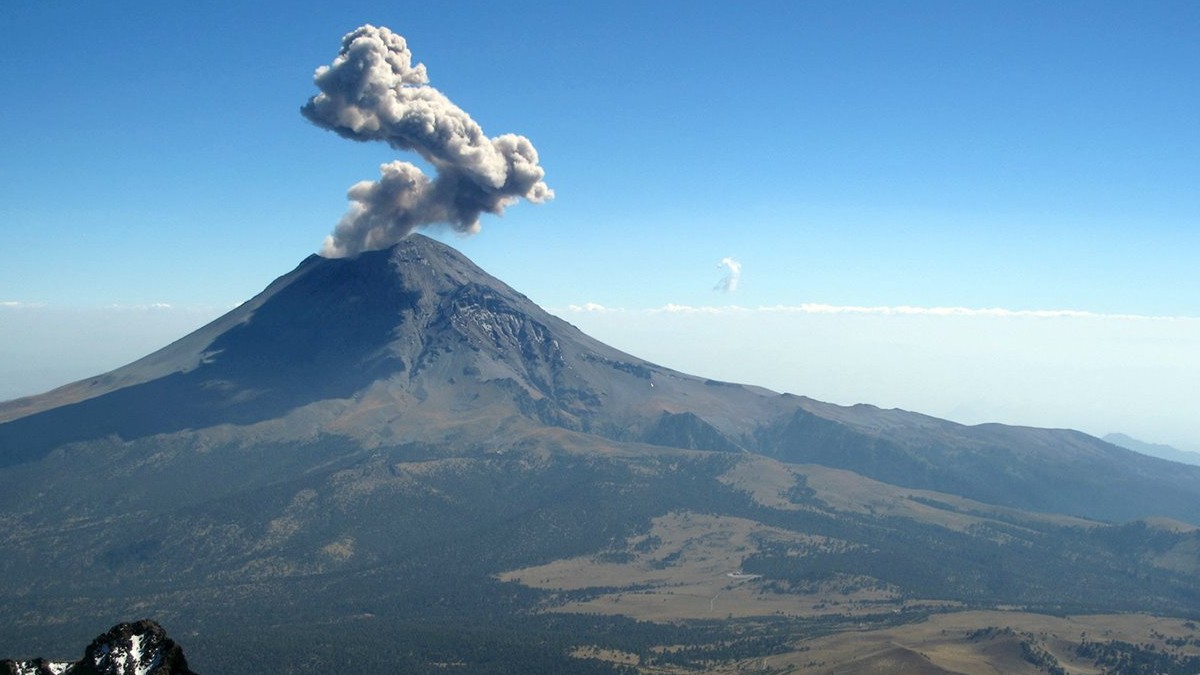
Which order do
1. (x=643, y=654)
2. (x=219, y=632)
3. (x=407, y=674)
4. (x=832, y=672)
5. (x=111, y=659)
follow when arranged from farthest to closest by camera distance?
1. (x=219, y=632)
2. (x=643, y=654)
3. (x=407, y=674)
4. (x=832, y=672)
5. (x=111, y=659)

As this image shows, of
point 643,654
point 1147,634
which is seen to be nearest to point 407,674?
point 643,654

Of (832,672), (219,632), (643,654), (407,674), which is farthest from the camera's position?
(219,632)

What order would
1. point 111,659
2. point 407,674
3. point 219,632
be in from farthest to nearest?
point 219,632 < point 407,674 < point 111,659

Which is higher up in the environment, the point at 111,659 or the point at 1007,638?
the point at 111,659

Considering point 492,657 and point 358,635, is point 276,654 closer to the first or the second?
point 358,635

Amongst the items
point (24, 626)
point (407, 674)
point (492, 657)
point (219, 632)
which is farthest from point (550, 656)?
point (24, 626)

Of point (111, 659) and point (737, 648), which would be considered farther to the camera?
point (737, 648)

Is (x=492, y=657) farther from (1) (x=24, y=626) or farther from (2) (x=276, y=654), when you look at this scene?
(1) (x=24, y=626)

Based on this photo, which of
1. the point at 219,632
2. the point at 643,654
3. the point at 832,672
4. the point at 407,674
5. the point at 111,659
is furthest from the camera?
the point at 219,632

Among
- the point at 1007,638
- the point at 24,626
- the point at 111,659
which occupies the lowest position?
the point at 24,626
